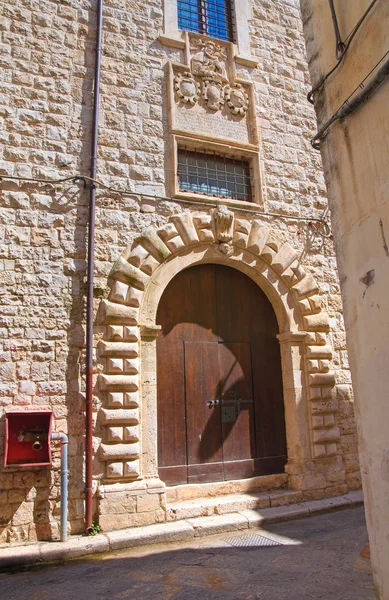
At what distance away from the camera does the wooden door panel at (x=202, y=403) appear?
6512mm

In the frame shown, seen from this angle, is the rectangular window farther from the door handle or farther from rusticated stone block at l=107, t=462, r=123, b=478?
rusticated stone block at l=107, t=462, r=123, b=478

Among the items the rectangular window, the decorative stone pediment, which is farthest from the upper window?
the rectangular window

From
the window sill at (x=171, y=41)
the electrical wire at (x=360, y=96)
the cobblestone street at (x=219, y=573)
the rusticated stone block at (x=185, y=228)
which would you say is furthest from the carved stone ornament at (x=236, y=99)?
the cobblestone street at (x=219, y=573)

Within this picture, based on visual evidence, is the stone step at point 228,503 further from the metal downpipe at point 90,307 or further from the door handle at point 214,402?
the door handle at point 214,402

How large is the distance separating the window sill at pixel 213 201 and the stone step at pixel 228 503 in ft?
13.3

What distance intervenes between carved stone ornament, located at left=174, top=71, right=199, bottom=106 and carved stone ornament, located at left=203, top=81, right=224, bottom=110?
0.51ft

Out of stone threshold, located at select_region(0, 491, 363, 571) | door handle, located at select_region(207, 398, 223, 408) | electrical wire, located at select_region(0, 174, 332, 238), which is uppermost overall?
electrical wire, located at select_region(0, 174, 332, 238)

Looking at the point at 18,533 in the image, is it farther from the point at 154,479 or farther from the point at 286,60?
the point at 286,60

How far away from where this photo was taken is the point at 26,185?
6.10m

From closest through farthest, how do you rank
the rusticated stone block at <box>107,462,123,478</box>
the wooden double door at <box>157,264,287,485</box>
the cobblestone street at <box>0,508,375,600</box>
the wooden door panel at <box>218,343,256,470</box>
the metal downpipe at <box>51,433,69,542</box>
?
the cobblestone street at <box>0,508,375,600</box>, the metal downpipe at <box>51,433,69,542</box>, the rusticated stone block at <box>107,462,123,478</box>, the wooden double door at <box>157,264,287,485</box>, the wooden door panel at <box>218,343,256,470</box>

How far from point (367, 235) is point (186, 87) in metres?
5.07

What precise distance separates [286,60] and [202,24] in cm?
157

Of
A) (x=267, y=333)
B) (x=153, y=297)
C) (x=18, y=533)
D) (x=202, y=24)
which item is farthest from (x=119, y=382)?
(x=202, y=24)

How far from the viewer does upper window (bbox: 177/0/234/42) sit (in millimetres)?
7941
